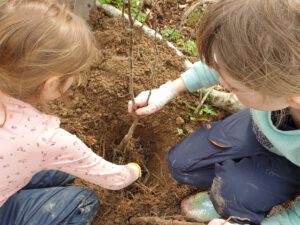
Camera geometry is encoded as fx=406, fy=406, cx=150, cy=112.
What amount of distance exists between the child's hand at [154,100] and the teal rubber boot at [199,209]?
46cm

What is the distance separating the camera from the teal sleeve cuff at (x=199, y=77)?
1692 mm

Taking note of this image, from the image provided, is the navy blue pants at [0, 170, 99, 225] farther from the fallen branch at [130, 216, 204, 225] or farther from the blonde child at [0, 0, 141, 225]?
the fallen branch at [130, 216, 204, 225]

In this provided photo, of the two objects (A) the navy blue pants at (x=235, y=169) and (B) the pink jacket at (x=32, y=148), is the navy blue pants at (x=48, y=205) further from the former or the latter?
(A) the navy blue pants at (x=235, y=169)

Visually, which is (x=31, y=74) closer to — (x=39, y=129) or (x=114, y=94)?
(x=39, y=129)

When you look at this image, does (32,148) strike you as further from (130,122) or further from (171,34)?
(171,34)

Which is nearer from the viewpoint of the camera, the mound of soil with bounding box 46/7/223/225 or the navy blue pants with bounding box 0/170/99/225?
the navy blue pants with bounding box 0/170/99/225

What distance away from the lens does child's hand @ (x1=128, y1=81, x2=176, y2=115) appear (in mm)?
1701

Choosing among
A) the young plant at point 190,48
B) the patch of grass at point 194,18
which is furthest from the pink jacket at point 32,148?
the patch of grass at point 194,18

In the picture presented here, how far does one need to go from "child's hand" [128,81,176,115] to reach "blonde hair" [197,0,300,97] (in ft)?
1.80

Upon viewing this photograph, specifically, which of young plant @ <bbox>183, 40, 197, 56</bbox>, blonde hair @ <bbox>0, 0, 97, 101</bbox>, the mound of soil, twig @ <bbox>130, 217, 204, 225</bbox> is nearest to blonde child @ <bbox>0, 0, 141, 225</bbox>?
blonde hair @ <bbox>0, 0, 97, 101</bbox>

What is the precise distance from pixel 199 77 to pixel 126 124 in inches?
18.4

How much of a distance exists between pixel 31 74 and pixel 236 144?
971 mm

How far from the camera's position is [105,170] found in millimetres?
1495

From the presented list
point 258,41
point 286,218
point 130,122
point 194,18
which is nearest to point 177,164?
point 130,122
